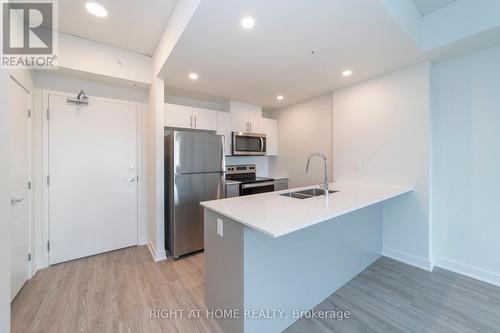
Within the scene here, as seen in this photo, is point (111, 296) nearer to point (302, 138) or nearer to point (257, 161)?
point (257, 161)

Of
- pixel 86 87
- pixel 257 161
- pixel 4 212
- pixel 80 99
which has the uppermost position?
pixel 86 87

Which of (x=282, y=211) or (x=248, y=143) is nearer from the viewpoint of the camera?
(x=282, y=211)

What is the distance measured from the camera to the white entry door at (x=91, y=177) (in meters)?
2.61

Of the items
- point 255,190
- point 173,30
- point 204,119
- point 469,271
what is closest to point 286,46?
point 173,30

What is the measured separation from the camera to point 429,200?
7.89 feet

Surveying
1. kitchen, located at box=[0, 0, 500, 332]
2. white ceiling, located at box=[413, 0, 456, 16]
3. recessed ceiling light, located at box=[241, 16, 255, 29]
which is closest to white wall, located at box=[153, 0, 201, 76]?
kitchen, located at box=[0, 0, 500, 332]

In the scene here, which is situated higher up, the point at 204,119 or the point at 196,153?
the point at 204,119

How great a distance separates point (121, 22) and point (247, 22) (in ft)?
4.84

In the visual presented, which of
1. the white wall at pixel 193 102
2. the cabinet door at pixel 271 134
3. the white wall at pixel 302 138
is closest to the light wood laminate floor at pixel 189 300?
the white wall at pixel 302 138

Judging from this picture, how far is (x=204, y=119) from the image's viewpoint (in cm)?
343

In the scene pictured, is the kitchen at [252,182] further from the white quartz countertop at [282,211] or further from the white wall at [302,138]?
the white wall at [302,138]

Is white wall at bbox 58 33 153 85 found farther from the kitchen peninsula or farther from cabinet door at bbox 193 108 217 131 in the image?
the kitchen peninsula

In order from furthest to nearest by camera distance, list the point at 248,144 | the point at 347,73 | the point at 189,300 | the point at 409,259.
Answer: the point at 248,144, the point at 347,73, the point at 409,259, the point at 189,300

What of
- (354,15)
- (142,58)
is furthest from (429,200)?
(142,58)
